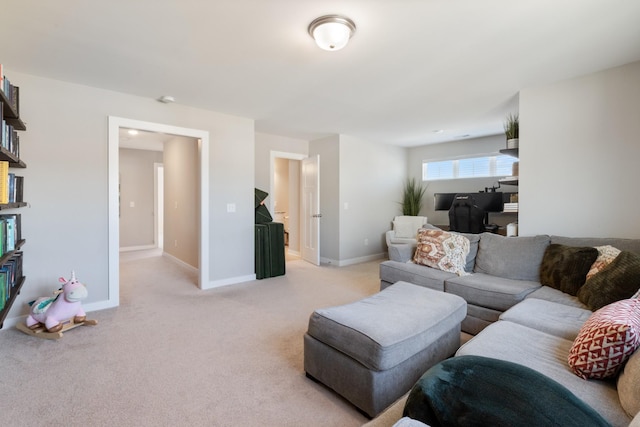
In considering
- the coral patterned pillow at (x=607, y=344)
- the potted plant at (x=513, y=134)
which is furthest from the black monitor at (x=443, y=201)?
the coral patterned pillow at (x=607, y=344)

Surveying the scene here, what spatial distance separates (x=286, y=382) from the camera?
77.9 inches

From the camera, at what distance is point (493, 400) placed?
3.13 ft

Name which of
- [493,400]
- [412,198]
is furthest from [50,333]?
[412,198]

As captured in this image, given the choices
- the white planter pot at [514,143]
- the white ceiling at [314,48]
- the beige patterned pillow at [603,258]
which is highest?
the white ceiling at [314,48]

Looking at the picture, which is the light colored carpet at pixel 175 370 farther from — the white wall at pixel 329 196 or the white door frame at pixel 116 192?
the white wall at pixel 329 196

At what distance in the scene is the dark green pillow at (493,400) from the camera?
0.90m

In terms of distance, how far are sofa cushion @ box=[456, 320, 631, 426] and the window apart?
437 cm

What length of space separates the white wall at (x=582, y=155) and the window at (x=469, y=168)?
2.23 meters

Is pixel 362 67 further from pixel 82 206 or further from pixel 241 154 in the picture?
pixel 82 206

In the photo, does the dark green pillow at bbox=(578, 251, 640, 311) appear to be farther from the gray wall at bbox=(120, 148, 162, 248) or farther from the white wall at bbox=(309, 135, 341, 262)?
the gray wall at bbox=(120, 148, 162, 248)

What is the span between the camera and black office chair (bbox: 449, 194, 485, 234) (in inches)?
185

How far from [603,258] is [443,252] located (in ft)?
4.08

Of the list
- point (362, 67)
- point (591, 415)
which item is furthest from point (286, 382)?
point (362, 67)

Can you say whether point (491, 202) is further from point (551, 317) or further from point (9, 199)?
point (9, 199)
